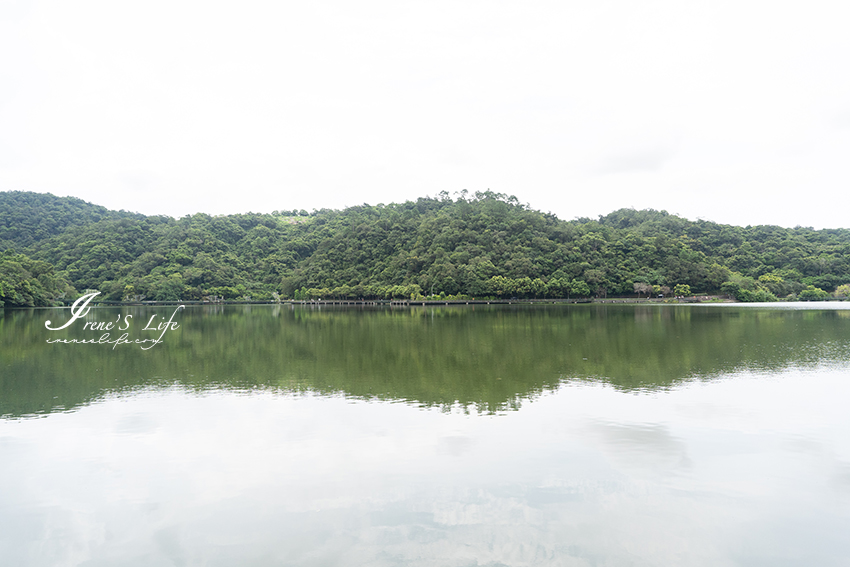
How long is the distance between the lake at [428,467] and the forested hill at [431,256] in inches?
2458

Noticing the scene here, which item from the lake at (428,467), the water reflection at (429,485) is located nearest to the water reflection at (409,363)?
the lake at (428,467)

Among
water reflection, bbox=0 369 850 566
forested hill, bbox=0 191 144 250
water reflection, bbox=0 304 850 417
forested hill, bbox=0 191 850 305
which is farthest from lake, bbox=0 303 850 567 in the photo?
forested hill, bbox=0 191 144 250

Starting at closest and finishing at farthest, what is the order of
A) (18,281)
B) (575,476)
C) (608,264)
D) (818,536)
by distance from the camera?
(818,536) < (575,476) < (18,281) < (608,264)

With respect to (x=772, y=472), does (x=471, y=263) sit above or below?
above

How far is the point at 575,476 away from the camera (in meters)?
6.45

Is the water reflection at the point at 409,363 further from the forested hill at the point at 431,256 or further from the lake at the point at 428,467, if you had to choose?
the forested hill at the point at 431,256

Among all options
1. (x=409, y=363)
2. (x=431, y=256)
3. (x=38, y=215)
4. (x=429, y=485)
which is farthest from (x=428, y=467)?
(x=38, y=215)

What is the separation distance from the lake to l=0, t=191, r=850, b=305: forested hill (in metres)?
62.4

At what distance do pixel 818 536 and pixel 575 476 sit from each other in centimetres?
237

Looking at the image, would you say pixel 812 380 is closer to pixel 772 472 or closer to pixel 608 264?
pixel 772 472

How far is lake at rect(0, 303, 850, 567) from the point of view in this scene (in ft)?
16.0

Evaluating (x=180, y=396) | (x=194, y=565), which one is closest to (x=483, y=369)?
(x=180, y=396)

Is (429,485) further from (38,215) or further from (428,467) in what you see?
(38,215)

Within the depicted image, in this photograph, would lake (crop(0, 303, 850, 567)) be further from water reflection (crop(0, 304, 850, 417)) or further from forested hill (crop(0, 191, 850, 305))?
forested hill (crop(0, 191, 850, 305))
